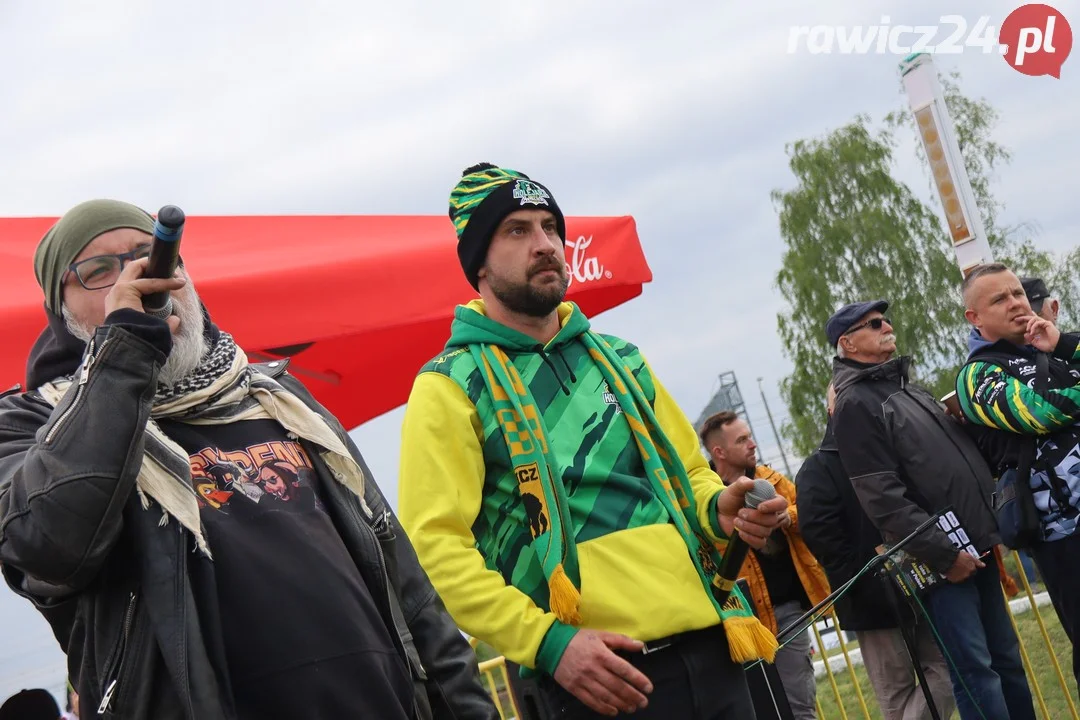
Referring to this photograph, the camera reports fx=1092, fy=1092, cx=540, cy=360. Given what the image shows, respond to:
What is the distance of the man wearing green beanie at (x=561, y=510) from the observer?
2555 mm

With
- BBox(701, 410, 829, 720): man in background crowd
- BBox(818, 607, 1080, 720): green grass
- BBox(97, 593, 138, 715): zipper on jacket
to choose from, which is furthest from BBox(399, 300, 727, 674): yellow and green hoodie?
BBox(818, 607, 1080, 720): green grass

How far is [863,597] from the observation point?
547 cm

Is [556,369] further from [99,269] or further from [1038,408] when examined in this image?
[1038,408]

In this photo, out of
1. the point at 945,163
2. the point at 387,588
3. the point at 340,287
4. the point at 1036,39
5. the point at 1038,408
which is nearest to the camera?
the point at 387,588

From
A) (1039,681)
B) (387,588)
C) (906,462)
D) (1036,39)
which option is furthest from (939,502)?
(1036,39)

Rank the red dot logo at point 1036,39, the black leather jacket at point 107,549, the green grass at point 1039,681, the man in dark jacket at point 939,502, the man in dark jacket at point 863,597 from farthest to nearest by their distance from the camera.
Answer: the red dot logo at point 1036,39 → the green grass at point 1039,681 → the man in dark jacket at point 863,597 → the man in dark jacket at point 939,502 → the black leather jacket at point 107,549

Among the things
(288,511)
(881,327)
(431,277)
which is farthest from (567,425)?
(881,327)

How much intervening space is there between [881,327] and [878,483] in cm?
85

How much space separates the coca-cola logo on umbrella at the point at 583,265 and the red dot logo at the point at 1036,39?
5.81m

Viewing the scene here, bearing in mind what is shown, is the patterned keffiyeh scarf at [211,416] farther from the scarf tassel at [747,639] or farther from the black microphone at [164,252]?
the scarf tassel at [747,639]

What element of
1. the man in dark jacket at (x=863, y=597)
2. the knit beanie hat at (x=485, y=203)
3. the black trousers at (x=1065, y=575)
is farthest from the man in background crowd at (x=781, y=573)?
the knit beanie hat at (x=485, y=203)

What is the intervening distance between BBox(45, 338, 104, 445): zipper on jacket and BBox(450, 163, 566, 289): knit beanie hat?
1.34 m

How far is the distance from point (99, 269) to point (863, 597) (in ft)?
14.4

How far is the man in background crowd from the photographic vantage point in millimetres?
5656
